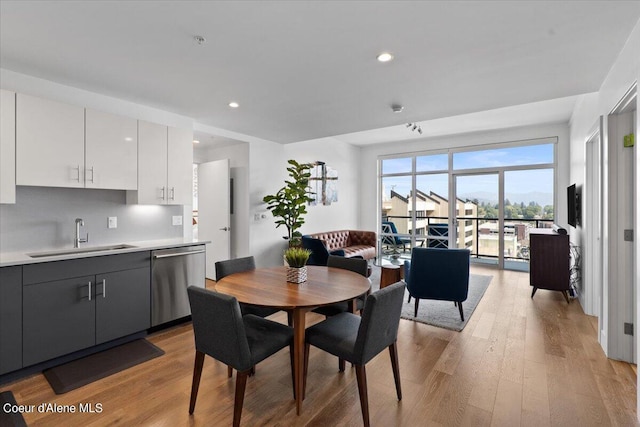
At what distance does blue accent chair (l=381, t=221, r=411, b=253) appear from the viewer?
756cm

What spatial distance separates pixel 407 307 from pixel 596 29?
10.2 feet

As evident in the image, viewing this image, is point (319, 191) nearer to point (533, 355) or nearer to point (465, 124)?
point (465, 124)

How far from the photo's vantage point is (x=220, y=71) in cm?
260

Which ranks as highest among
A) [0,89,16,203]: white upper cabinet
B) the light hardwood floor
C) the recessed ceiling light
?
the recessed ceiling light

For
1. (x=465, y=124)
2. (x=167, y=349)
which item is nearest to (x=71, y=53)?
(x=167, y=349)

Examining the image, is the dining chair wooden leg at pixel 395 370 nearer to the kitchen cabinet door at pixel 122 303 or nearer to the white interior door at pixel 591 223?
the kitchen cabinet door at pixel 122 303

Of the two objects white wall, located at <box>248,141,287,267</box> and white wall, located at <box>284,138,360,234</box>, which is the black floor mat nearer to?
white wall, located at <box>248,141,287,267</box>

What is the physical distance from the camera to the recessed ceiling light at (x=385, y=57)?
2.31m

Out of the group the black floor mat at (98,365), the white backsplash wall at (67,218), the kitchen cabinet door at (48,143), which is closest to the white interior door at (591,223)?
the black floor mat at (98,365)

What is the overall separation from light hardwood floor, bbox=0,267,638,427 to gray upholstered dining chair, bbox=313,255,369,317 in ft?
1.39

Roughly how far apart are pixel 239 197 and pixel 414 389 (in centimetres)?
387

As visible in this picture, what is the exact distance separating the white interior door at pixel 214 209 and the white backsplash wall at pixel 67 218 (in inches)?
49.7

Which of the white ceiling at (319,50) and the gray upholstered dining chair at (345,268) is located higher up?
the white ceiling at (319,50)

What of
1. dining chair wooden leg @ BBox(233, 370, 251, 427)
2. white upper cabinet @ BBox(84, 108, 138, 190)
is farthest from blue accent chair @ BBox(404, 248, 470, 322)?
white upper cabinet @ BBox(84, 108, 138, 190)
